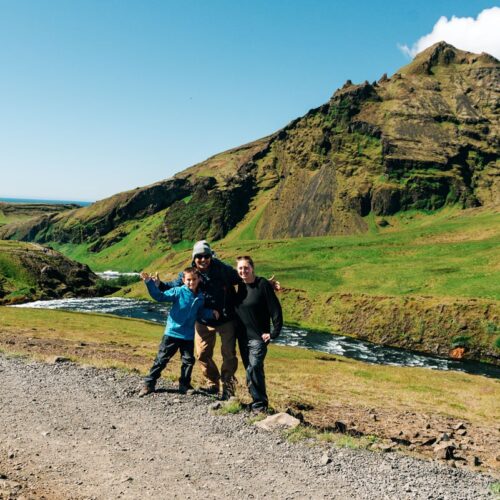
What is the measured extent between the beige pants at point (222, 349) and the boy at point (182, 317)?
330 mm

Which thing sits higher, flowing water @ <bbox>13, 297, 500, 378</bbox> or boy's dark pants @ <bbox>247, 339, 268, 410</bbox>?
boy's dark pants @ <bbox>247, 339, 268, 410</bbox>

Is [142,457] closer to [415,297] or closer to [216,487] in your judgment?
[216,487]

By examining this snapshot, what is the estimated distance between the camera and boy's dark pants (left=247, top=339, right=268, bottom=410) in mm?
14961

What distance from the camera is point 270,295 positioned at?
1500cm

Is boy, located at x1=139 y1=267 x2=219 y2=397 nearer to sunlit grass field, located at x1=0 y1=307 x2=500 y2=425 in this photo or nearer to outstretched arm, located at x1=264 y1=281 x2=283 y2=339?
outstretched arm, located at x1=264 y1=281 x2=283 y2=339

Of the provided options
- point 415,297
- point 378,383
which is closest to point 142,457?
point 378,383

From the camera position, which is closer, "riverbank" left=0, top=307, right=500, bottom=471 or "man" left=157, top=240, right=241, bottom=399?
"man" left=157, top=240, right=241, bottom=399

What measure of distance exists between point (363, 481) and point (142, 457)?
5.35 meters

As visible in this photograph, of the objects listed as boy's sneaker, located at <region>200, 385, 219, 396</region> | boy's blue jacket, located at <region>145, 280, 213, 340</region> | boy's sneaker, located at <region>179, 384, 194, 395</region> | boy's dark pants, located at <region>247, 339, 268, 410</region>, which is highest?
boy's blue jacket, located at <region>145, 280, 213, 340</region>

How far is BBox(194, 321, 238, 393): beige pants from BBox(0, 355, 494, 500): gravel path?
1.47 m

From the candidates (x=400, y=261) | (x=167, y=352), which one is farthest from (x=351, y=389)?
(x=400, y=261)

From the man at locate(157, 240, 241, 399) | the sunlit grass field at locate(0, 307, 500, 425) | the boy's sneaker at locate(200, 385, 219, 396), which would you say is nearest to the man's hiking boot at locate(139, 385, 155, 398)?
the boy's sneaker at locate(200, 385, 219, 396)

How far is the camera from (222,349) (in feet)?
54.1

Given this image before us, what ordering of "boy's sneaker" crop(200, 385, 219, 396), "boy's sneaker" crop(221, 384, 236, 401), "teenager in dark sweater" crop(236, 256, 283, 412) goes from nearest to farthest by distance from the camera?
"teenager in dark sweater" crop(236, 256, 283, 412), "boy's sneaker" crop(221, 384, 236, 401), "boy's sneaker" crop(200, 385, 219, 396)
